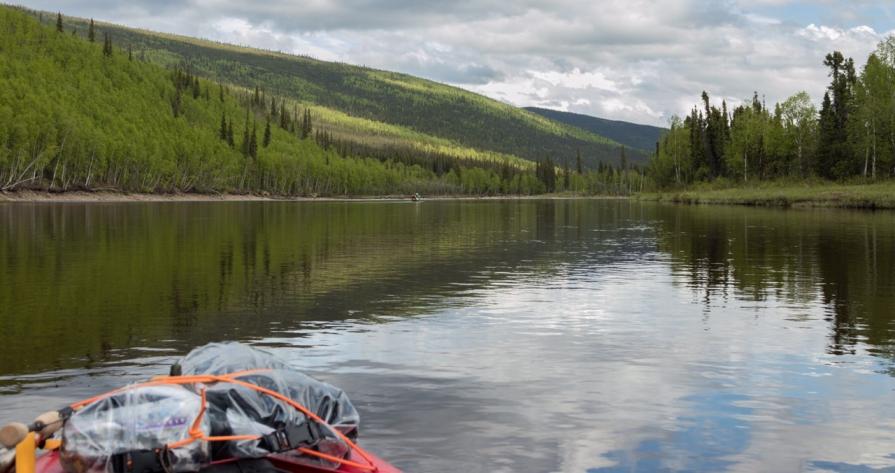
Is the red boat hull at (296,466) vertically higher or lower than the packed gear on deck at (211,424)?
lower

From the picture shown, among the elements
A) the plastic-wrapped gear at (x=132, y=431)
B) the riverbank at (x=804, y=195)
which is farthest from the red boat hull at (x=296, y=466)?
the riverbank at (x=804, y=195)

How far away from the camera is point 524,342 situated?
762 inches

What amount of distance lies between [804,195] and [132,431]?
382 ft

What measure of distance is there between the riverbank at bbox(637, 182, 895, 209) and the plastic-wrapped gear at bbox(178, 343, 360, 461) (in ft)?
317

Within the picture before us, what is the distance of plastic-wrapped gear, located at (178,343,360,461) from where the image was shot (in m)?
8.30

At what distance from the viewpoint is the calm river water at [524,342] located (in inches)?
471

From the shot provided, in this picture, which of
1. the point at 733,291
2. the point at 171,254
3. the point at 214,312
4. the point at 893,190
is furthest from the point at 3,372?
the point at 893,190

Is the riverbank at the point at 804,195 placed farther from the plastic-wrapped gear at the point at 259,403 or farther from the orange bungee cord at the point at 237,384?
the orange bungee cord at the point at 237,384

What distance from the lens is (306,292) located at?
27.3 m

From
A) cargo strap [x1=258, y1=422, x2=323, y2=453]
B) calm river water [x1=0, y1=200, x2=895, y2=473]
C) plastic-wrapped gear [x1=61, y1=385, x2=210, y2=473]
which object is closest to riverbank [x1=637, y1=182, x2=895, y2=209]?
calm river water [x1=0, y1=200, x2=895, y2=473]

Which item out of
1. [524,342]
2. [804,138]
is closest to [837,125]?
[804,138]

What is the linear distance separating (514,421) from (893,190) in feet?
317

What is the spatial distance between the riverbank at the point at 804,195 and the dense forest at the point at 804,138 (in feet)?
16.3

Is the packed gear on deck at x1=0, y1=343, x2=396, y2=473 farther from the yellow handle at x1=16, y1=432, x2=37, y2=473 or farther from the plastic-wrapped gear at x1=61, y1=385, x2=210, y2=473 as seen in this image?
the yellow handle at x1=16, y1=432, x2=37, y2=473
